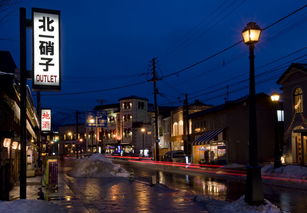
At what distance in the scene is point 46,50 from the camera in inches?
519

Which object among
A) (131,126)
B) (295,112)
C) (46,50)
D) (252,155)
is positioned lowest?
(252,155)

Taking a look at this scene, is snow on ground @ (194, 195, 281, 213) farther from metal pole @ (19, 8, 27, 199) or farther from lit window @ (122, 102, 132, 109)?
lit window @ (122, 102, 132, 109)

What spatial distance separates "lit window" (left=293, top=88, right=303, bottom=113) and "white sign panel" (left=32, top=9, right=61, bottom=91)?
2390cm

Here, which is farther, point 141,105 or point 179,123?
point 141,105

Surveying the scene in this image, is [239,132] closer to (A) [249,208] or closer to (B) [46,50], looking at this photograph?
(A) [249,208]

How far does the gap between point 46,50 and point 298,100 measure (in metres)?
24.6

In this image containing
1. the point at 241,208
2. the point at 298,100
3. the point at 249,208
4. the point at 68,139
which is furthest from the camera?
the point at 68,139

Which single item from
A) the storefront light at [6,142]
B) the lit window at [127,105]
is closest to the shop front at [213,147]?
the storefront light at [6,142]

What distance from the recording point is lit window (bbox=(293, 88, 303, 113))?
105 ft

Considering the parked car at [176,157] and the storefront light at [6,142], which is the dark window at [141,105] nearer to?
the parked car at [176,157]

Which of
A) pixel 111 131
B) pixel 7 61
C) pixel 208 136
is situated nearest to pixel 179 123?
pixel 208 136

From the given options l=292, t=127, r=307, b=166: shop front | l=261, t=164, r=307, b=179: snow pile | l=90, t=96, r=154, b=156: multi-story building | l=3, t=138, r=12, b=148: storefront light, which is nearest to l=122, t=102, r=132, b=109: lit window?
l=90, t=96, r=154, b=156: multi-story building

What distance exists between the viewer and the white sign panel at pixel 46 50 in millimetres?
12883

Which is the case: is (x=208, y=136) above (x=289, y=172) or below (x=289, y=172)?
above
